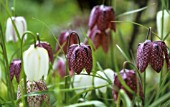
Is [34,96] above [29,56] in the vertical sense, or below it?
below

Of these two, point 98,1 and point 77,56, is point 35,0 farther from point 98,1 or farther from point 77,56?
point 77,56

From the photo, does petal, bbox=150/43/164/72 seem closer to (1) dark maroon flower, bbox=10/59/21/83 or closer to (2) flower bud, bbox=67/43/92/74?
(2) flower bud, bbox=67/43/92/74

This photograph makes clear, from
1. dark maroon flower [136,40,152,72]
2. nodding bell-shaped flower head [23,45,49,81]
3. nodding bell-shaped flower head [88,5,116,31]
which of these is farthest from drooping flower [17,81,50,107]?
nodding bell-shaped flower head [88,5,116,31]

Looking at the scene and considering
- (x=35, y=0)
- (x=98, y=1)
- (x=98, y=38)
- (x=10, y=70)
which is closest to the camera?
(x=10, y=70)

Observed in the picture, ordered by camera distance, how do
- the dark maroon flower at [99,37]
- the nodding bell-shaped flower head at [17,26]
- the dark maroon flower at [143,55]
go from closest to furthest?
the dark maroon flower at [143,55] → the nodding bell-shaped flower head at [17,26] → the dark maroon flower at [99,37]

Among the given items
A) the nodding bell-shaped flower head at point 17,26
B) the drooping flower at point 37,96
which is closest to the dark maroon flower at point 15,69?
the drooping flower at point 37,96

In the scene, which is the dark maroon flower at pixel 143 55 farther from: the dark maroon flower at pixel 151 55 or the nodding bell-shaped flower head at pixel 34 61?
the nodding bell-shaped flower head at pixel 34 61

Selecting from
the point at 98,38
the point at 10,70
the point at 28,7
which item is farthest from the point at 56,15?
the point at 10,70
